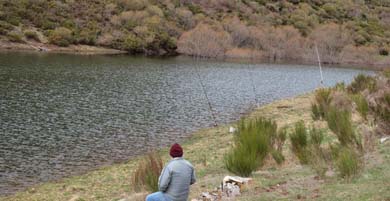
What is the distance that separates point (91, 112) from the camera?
1072 inches

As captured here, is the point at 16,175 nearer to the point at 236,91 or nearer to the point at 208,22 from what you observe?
the point at 236,91

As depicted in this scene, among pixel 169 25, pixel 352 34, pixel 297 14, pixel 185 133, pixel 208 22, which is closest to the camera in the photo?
pixel 185 133

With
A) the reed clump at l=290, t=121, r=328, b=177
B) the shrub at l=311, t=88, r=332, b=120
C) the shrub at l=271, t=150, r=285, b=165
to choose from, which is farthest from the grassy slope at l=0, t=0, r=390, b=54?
the reed clump at l=290, t=121, r=328, b=177

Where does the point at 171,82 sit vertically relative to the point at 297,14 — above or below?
below

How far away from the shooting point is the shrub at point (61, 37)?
79875 mm

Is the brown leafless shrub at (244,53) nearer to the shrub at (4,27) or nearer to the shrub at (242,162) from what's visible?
the shrub at (4,27)

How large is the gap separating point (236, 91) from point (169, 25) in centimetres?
6835

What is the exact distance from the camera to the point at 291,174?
413 inches

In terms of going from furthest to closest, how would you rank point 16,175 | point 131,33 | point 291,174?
point 131,33 → point 16,175 → point 291,174

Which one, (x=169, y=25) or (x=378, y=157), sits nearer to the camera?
(x=378, y=157)

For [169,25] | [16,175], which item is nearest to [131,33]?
[169,25]

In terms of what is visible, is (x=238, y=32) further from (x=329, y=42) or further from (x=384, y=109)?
(x=384, y=109)

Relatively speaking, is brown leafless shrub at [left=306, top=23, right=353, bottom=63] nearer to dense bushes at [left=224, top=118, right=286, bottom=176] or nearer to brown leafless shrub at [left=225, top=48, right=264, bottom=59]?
brown leafless shrub at [left=225, top=48, right=264, bottom=59]

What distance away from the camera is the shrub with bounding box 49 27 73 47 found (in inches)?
3145
